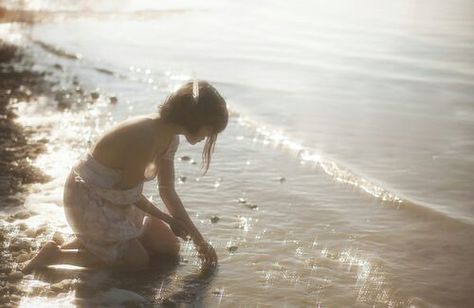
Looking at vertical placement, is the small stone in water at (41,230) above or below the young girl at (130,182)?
below

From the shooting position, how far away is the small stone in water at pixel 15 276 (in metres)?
4.39

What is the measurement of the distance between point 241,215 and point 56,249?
1.93 m

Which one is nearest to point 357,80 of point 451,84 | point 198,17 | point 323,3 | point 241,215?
point 451,84

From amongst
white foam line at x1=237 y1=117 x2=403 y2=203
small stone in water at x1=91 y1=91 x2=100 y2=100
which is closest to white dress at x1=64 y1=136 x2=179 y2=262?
white foam line at x1=237 y1=117 x2=403 y2=203

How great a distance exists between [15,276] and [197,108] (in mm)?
1651

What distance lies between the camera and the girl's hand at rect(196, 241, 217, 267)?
4.80 m

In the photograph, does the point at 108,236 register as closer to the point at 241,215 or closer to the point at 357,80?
the point at 241,215

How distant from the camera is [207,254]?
487 cm

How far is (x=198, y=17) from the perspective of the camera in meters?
25.3

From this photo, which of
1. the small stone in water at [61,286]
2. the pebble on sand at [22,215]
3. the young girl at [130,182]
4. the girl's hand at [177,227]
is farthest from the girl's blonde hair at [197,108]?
the pebble on sand at [22,215]

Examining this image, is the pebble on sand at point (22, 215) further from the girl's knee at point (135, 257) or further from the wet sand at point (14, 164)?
the girl's knee at point (135, 257)

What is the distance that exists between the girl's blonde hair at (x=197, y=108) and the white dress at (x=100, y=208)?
42 cm

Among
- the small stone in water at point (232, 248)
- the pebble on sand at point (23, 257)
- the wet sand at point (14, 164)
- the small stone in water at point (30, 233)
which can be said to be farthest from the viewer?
the small stone in water at point (232, 248)

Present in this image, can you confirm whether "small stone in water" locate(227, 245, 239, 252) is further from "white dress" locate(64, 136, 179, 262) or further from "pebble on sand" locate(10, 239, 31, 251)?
"pebble on sand" locate(10, 239, 31, 251)
